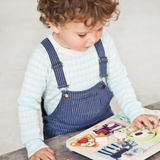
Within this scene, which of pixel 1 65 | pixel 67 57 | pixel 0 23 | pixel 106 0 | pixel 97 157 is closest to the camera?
pixel 97 157

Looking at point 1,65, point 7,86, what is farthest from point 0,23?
point 7,86

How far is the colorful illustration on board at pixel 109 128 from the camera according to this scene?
38.7 inches

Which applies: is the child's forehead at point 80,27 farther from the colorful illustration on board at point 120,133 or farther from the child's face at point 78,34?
the colorful illustration on board at point 120,133

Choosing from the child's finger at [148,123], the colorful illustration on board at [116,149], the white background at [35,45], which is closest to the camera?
the colorful illustration on board at [116,149]

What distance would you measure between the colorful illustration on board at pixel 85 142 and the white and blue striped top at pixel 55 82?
0.34ft

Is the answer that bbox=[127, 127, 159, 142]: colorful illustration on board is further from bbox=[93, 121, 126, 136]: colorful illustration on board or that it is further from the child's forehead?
the child's forehead

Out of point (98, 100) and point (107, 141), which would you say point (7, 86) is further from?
point (107, 141)

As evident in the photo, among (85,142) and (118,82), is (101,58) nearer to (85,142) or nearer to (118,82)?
(118,82)

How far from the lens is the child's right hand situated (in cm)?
92

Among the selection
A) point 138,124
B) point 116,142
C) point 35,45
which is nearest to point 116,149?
point 116,142

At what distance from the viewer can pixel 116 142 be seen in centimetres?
92

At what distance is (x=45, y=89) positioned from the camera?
1.10m

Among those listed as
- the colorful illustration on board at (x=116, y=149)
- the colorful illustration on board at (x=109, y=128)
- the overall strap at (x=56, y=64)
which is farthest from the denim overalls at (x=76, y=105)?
the colorful illustration on board at (x=116, y=149)

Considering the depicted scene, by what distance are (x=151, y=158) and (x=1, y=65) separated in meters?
2.23
